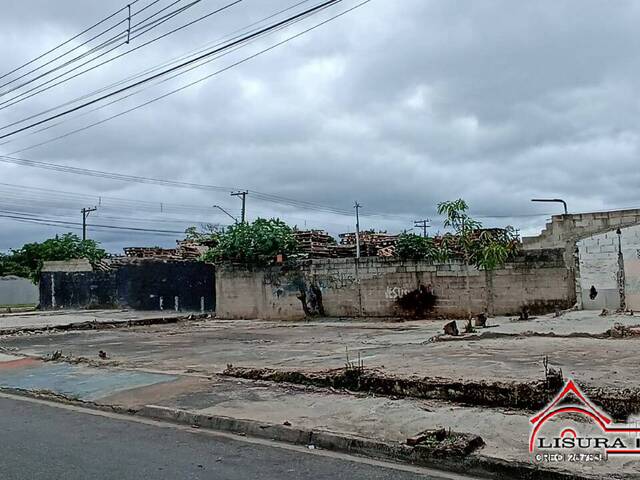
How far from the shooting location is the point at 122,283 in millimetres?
36094

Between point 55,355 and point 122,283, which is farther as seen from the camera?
point 122,283

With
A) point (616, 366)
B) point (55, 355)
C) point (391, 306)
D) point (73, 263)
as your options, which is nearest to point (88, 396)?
point (55, 355)

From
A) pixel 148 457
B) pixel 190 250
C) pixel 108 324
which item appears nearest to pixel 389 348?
pixel 148 457

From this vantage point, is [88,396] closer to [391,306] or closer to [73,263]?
[391,306]

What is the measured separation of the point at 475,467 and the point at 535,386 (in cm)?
244

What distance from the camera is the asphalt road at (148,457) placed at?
6066mm

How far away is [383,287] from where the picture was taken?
23875 millimetres

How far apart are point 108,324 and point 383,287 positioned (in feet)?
37.2

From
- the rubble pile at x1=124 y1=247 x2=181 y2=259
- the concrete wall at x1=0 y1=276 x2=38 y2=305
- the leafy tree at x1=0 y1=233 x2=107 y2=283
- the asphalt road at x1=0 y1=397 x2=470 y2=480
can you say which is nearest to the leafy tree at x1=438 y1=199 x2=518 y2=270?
the asphalt road at x1=0 y1=397 x2=470 y2=480

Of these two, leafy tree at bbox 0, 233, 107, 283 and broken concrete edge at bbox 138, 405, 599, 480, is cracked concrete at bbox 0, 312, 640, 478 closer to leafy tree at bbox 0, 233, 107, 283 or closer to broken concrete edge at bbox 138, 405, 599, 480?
broken concrete edge at bbox 138, 405, 599, 480

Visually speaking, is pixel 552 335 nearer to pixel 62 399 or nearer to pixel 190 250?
pixel 62 399

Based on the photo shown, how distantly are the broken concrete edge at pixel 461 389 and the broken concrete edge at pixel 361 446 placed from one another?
5.77 ft

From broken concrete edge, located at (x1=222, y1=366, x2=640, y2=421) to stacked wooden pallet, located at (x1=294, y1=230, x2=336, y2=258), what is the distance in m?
16.7

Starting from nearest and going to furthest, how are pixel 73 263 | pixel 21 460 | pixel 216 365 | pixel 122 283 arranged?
pixel 21 460, pixel 216 365, pixel 122 283, pixel 73 263
